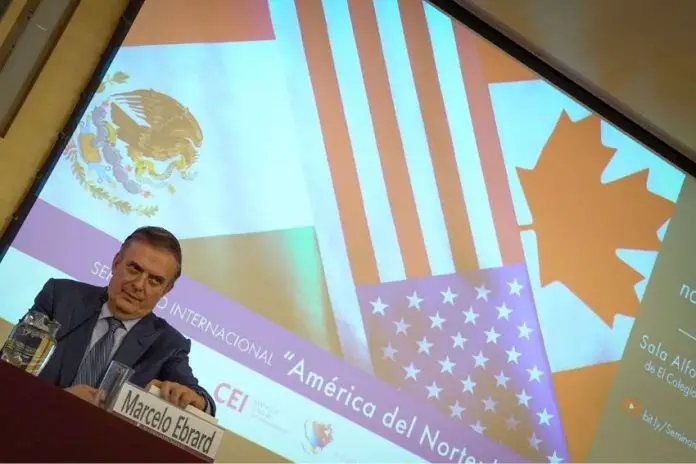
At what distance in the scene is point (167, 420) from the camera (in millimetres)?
1130

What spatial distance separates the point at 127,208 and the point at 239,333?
1.53 feet

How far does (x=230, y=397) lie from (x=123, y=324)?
0.35 meters

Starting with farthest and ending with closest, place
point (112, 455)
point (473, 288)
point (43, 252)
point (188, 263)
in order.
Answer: point (473, 288)
point (188, 263)
point (43, 252)
point (112, 455)

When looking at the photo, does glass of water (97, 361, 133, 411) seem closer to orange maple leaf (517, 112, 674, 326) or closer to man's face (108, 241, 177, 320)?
man's face (108, 241, 177, 320)

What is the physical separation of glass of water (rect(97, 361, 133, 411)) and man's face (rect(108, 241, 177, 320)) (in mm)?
827

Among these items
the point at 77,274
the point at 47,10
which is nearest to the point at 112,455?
the point at 77,274

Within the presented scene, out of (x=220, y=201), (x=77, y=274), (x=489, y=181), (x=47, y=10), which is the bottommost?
(x=77, y=274)

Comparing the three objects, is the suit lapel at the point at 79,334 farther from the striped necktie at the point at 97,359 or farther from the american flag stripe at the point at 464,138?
the american flag stripe at the point at 464,138

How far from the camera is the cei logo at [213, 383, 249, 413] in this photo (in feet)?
6.93

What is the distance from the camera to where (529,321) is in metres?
2.61

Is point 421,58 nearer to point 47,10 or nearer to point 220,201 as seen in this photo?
point 220,201

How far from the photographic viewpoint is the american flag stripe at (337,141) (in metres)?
2.41

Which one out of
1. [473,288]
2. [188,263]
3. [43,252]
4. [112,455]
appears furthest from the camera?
[473,288]

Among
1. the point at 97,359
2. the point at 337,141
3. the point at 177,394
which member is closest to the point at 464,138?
the point at 337,141
